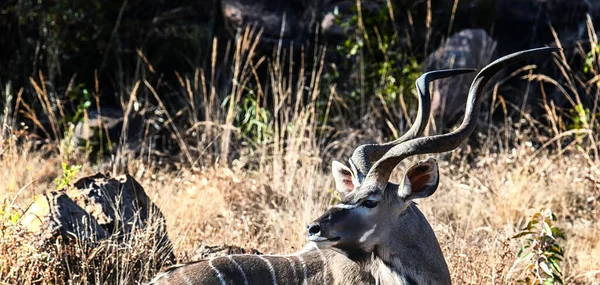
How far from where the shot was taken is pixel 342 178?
4.34 metres

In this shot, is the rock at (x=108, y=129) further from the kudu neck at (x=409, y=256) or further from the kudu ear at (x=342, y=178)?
the kudu neck at (x=409, y=256)

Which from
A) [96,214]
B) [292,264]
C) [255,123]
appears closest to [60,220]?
[96,214]

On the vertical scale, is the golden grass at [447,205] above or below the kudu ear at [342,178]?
below

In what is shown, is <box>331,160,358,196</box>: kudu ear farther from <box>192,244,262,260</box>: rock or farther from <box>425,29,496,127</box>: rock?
<box>425,29,496,127</box>: rock

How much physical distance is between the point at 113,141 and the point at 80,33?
1.79 m

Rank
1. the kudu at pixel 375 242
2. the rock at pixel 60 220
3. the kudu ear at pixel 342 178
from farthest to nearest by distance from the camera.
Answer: the rock at pixel 60 220 < the kudu ear at pixel 342 178 < the kudu at pixel 375 242

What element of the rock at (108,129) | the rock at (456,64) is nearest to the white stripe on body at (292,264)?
the rock at (108,129)

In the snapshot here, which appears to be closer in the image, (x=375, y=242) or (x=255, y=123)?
(x=375, y=242)

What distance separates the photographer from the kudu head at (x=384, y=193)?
3.82 meters

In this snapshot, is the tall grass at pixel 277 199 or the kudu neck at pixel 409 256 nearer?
the kudu neck at pixel 409 256

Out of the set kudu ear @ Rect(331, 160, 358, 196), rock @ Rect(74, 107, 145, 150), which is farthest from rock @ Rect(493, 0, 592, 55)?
kudu ear @ Rect(331, 160, 358, 196)

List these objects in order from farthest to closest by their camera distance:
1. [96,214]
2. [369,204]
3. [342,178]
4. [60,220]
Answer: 1. [96,214]
2. [60,220]
3. [342,178]
4. [369,204]

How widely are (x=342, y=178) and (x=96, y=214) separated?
1.63 metres

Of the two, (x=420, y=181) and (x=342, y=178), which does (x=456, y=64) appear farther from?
(x=420, y=181)
